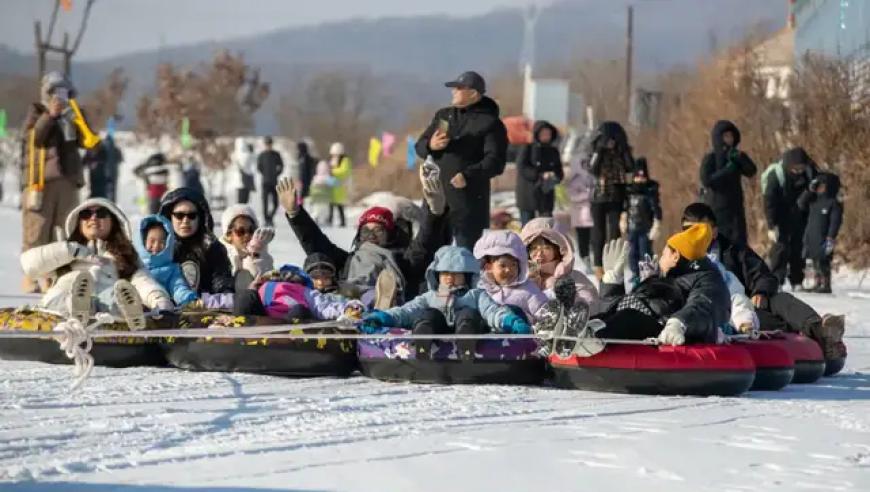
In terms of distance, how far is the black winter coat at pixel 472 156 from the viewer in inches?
452

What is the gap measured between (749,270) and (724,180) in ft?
17.2

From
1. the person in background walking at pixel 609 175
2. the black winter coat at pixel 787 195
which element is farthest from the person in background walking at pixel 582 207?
the black winter coat at pixel 787 195

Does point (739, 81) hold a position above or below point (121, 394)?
above

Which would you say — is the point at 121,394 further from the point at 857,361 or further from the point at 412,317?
the point at 857,361

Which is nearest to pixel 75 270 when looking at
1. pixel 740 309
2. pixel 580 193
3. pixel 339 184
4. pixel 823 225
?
pixel 740 309

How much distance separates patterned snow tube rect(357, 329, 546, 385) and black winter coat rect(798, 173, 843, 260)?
8488 mm

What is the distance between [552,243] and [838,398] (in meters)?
1.81

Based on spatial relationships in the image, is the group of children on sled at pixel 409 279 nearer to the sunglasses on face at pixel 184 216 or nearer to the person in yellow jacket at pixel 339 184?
the sunglasses on face at pixel 184 216

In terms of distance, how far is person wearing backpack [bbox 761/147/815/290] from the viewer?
16.8 metres

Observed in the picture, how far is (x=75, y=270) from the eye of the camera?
9289 millimetres

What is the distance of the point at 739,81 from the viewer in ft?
77.3

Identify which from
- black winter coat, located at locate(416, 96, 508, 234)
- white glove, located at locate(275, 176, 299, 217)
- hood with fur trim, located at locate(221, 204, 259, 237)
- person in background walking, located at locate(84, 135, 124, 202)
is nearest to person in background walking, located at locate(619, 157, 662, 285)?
black winter coat, located at locate(416, 96, 508, 234)

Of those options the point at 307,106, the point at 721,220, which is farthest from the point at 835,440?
the point at 307,106

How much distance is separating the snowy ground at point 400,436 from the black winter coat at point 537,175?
8.41m
